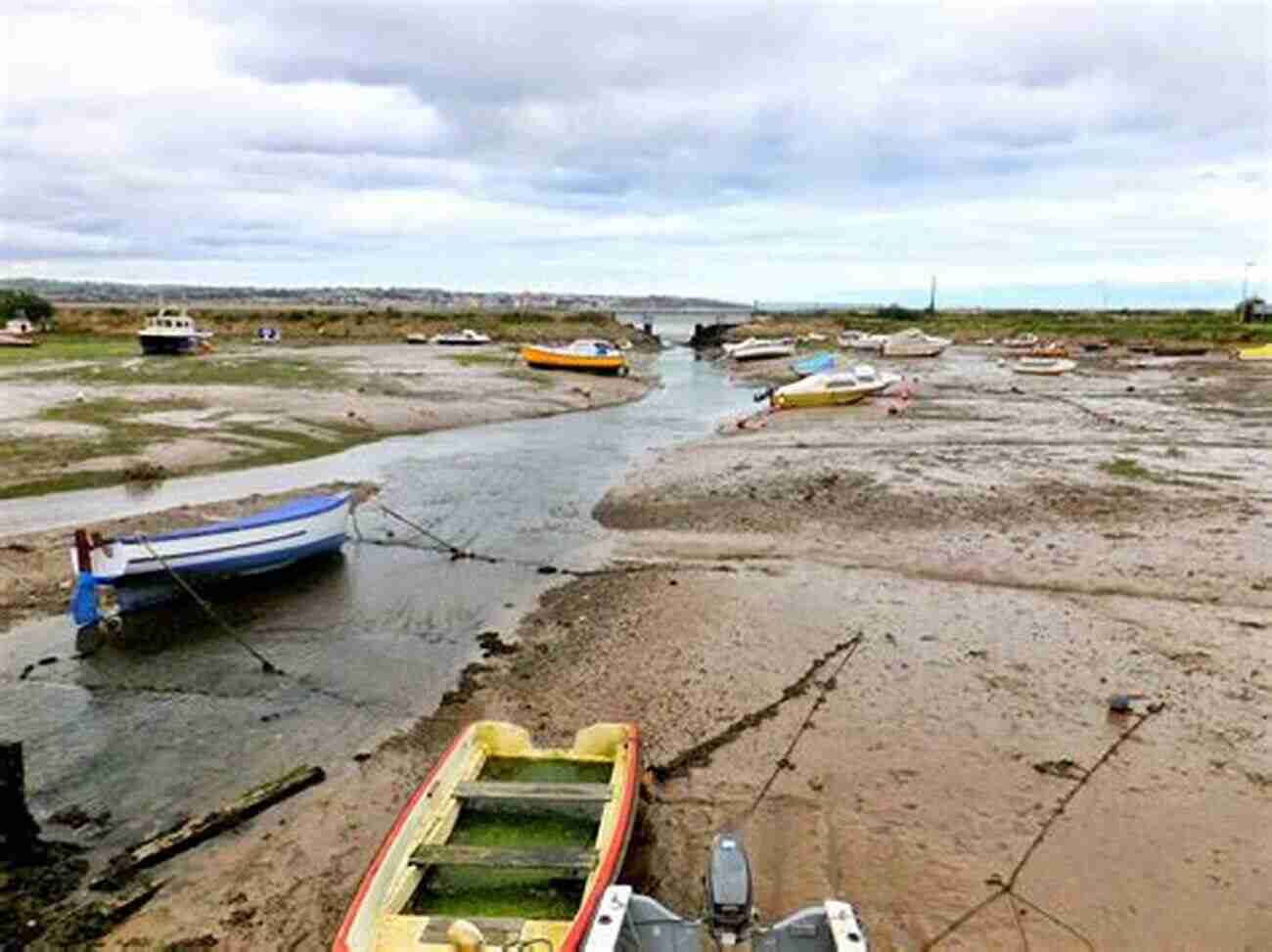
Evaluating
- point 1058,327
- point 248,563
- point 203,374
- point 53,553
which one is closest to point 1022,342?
point 1058,327

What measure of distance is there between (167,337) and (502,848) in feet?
216

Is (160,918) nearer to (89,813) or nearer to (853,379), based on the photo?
(89,813)

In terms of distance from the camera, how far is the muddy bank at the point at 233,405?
2842 cm

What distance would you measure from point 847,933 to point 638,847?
309cm

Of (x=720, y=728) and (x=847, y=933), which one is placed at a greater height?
(x=847, y=933)

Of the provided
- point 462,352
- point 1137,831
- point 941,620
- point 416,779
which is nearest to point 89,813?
point 416,779

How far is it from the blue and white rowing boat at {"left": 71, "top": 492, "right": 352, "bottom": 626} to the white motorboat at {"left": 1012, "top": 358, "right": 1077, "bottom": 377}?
2092 inches

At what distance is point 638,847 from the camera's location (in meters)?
9.20

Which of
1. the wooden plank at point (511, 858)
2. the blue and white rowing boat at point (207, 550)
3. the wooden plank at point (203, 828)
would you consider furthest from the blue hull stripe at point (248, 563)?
the wooden plank at point (511, 858)

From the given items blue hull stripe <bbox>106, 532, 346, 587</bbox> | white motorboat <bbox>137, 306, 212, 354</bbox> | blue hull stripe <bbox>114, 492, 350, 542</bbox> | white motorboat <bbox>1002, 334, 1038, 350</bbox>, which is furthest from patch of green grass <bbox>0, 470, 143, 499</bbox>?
white motorboat <bbox>1002, 334, 1038, 350</bbox>

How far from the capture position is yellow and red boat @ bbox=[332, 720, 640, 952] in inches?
280

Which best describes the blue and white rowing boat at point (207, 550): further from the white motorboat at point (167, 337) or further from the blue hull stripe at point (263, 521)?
the white motorboat at point (167, 337)

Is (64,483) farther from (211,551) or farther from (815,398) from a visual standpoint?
(815,398)

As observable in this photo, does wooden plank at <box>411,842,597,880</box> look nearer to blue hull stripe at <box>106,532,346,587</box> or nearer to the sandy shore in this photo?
the sandy shore
